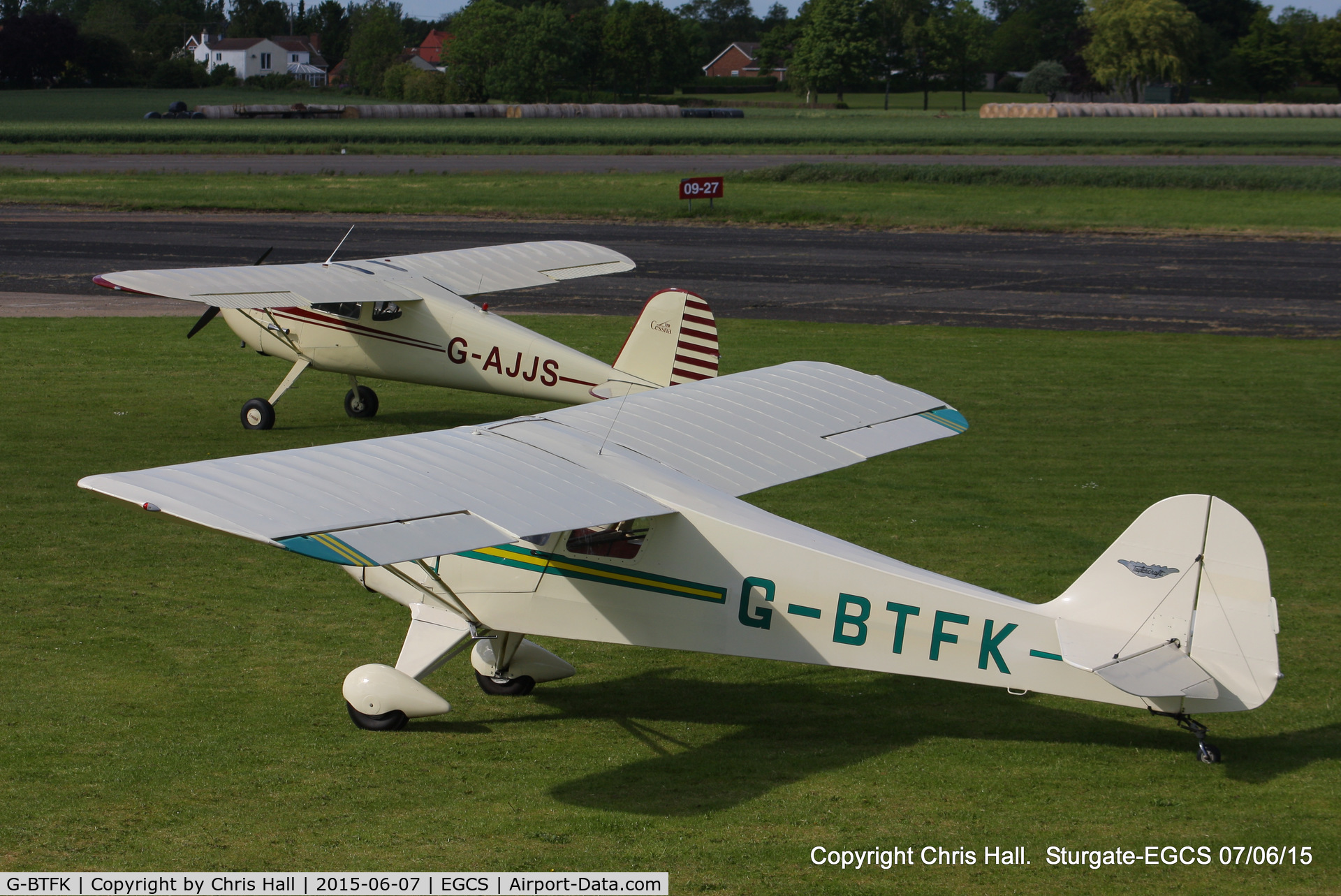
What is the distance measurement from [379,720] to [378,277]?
11292 mm

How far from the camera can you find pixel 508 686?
965cm

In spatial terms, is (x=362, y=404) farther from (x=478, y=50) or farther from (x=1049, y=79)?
(x=1049, y=79)

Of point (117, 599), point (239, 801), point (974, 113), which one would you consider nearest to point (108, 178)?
point (117, 599)

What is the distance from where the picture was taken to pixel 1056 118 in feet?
422

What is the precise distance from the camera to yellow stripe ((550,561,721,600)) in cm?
829

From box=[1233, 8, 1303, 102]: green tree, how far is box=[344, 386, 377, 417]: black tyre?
163 metres

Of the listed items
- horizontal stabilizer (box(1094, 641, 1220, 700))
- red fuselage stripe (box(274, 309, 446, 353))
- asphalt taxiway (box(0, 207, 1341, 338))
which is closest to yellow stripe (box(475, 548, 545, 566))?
horizontal stabilizer (box(1094, 641, 1220, 700))

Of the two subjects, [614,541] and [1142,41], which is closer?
[614,541]

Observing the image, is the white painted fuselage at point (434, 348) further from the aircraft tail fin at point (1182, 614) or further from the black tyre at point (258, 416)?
the aircraft tail fin at point (1182, 614)

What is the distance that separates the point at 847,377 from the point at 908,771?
4.31 metres

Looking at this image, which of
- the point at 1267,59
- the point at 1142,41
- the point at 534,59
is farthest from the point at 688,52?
the point at 1267,59

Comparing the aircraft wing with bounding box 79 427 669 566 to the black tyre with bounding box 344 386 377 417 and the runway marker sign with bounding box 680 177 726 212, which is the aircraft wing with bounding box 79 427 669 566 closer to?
the black tyre with bounding box 344 386 377 417

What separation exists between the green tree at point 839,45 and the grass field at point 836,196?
94.6 metres

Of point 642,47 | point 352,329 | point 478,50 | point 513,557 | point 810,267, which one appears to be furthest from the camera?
point 642,47
